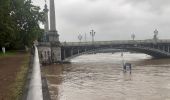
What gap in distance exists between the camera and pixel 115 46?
97625 millimetres

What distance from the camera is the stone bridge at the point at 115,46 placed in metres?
92.2

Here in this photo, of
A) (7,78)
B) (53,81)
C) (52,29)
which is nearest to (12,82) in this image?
(7,78)

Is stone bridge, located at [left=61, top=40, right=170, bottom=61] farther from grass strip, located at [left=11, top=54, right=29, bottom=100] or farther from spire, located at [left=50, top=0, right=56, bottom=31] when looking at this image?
grass strip, located at [left=11, top=54, right=29, bottom=100]

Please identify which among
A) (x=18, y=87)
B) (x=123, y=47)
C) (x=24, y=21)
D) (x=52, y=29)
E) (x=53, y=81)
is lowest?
(x=53, y=81)

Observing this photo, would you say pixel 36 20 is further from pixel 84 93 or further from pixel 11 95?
pixel 11 95

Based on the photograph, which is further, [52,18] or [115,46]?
[115,46]

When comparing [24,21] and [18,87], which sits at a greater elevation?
[24,21]

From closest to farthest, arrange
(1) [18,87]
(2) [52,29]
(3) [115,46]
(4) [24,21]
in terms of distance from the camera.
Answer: (1) [18,87] → (4) [24,21] → (2) [52,29] → (3) [115,46]

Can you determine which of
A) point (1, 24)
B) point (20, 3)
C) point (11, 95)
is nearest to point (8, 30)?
point (1, 24)

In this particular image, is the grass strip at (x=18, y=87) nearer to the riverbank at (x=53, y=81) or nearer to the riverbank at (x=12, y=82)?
the riverbank at (x=12, y=82)

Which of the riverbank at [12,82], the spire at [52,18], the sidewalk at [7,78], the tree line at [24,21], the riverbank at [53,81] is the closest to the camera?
the riverbank at [12,82]

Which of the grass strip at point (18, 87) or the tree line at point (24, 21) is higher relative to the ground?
the tree line at point (24, 21)

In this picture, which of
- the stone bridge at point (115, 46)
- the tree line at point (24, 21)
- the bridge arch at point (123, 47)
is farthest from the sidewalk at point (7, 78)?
the stone bridge at point (115, 46)

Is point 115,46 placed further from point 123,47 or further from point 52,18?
point 52,18
